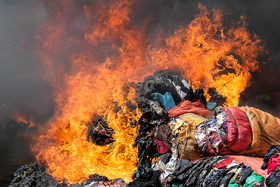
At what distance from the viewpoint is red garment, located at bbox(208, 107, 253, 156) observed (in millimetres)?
2783

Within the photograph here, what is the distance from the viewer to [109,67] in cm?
632

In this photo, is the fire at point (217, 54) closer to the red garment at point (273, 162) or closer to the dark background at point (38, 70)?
the dark background at point (38, 70)

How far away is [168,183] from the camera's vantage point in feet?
9.56

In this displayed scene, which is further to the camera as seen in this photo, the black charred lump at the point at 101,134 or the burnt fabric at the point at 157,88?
the burnt fabric at the point at 157,88

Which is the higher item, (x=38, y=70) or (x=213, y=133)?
(x=38, y=70)

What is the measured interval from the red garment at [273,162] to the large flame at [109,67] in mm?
2540

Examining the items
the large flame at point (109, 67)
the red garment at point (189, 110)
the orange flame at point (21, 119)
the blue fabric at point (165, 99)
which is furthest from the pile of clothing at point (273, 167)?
the orange flame at point (21, 119)

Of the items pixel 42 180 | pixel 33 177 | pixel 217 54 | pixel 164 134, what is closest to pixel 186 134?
pixel 164 134

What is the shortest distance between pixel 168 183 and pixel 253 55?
4.56m

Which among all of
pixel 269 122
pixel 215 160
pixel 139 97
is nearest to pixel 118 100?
pixel 139 97

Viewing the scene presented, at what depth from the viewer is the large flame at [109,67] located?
14.6ft

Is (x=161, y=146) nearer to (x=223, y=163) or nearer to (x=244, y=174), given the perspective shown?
(x=223, y=163)

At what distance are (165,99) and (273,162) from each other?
3.11 metres

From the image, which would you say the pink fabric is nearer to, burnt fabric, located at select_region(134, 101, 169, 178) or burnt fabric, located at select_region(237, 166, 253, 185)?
burnt fabric, located at select_region(237, 166, 253, 185)
